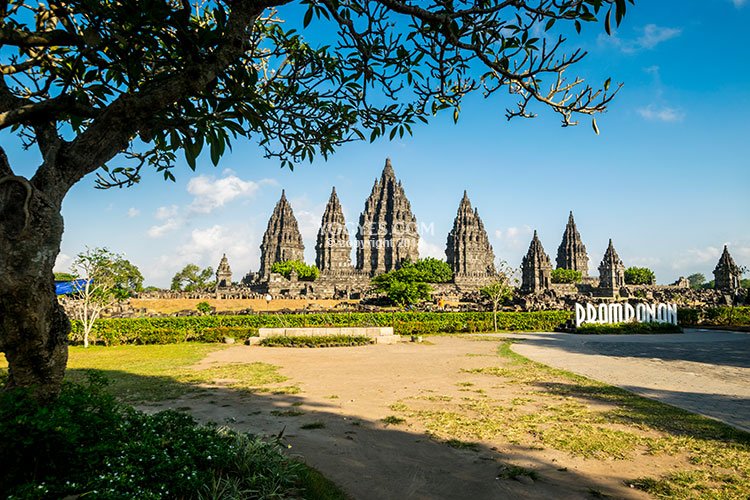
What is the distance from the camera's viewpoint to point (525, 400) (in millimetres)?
7848

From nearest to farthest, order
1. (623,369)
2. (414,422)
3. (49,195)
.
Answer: (49,195)
(414,422)
(623,369)

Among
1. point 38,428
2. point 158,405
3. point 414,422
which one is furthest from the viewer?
point 158,405

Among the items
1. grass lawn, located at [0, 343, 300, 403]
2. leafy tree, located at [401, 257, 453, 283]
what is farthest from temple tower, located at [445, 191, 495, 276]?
grass lawn, located at [0, 343, 300, 403]

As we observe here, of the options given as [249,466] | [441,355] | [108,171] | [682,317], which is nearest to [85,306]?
[441,355]

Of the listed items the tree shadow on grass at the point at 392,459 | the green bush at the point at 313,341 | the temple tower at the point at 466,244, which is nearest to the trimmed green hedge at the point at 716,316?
the green bush at the point at 313,341

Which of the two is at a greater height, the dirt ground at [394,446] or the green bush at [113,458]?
the green bush at [113,458]

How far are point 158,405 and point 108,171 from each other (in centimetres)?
474

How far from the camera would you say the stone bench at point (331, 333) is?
1898cm

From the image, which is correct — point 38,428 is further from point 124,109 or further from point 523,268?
point 523,268

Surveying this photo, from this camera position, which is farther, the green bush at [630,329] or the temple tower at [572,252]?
the temple tower at [572,252]

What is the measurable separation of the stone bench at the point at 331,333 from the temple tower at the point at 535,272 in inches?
1395

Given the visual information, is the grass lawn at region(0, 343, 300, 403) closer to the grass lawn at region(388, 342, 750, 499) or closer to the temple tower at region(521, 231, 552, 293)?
the grass lawn at region(388, 342, 750, 499)

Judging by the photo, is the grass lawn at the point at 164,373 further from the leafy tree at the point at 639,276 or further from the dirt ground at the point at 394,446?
the leafy tree at the point at 639,276

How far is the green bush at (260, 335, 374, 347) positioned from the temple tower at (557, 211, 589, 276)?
73587mm
